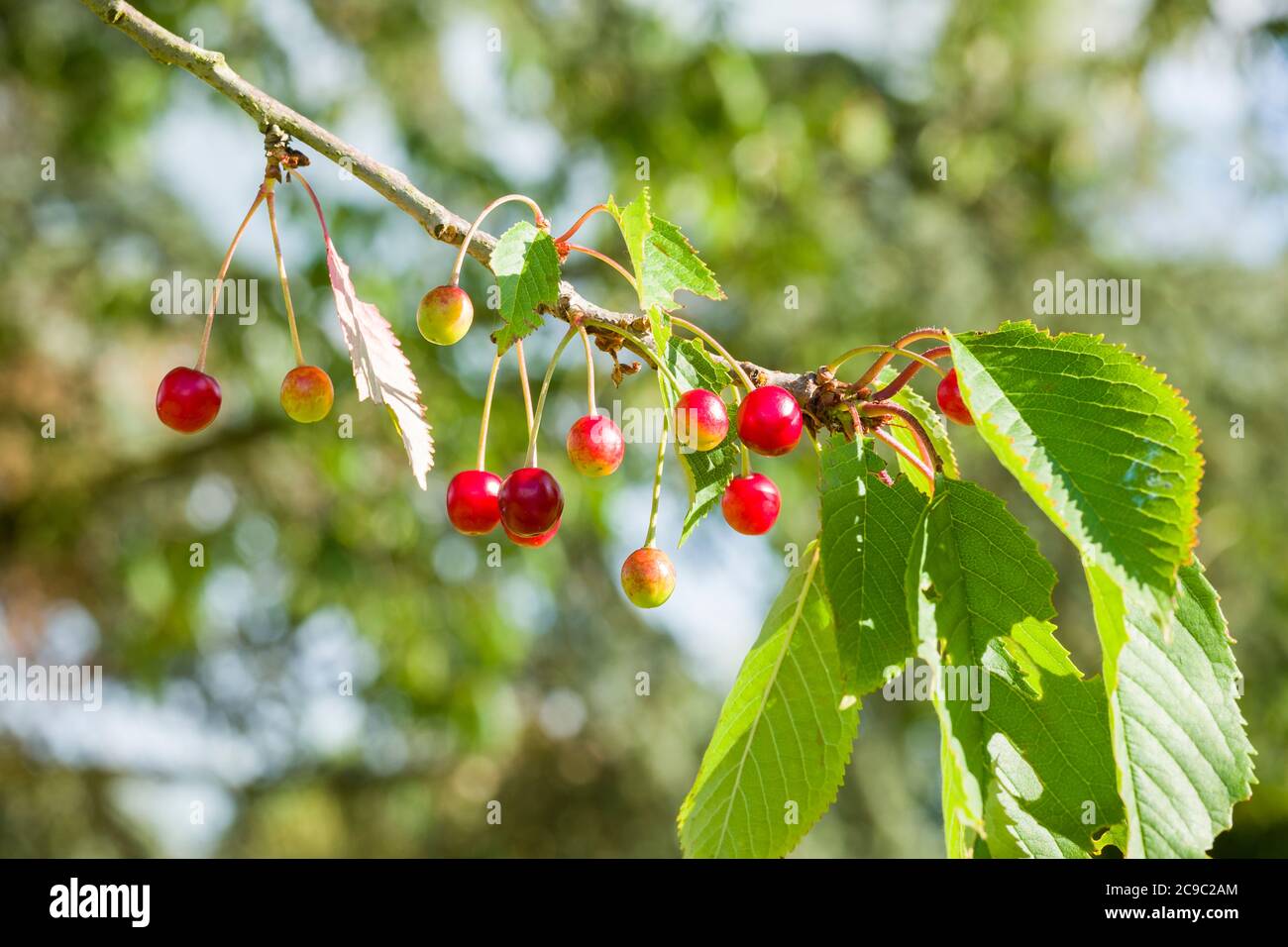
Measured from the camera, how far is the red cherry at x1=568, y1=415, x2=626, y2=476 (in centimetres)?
99

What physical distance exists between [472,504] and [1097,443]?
571 millimetres

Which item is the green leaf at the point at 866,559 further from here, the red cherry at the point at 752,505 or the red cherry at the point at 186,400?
the red cherry at the point at 186,400

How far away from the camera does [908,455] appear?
3.33ft

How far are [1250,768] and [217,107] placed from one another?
3.51m

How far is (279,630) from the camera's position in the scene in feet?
13.9

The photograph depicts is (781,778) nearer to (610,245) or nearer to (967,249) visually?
(610,245)

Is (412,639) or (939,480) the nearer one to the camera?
(939,480)

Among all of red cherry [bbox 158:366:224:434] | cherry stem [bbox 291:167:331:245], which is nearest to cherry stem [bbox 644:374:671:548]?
cherry stem [bbox 291:167:331:245]

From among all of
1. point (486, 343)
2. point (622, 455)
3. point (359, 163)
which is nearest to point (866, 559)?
point (622, 455)

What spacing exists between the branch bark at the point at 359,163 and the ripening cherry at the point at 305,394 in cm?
23

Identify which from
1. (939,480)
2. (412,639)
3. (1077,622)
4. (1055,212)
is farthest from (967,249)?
(939,480)

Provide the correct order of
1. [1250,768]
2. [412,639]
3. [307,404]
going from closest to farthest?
[1250,768]
[307,404]
[412,639]

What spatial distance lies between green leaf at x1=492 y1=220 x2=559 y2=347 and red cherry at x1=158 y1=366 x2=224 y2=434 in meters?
0.43

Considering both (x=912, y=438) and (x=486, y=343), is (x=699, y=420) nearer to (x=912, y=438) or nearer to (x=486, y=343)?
(x=912, y=438)
